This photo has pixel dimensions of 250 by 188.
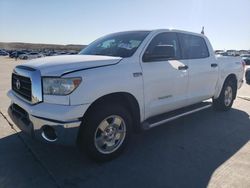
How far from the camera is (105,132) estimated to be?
359cm

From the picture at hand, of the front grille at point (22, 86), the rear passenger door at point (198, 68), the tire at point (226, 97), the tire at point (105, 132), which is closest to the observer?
the tire at point (105, 132)

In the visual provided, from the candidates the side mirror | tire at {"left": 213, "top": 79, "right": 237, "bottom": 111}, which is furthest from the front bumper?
tire at {"left": 213, "top": 79, "right": 237, "bottom": 111}

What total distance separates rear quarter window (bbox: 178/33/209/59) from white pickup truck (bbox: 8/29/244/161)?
23 millimetres

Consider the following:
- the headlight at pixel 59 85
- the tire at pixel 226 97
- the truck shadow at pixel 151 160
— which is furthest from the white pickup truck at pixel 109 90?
the tire at pixel 226 97

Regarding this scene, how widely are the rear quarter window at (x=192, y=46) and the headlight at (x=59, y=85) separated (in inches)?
99.8

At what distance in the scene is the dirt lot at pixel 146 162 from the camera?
3.15 m

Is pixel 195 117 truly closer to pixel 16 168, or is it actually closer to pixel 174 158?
pixel 174 158

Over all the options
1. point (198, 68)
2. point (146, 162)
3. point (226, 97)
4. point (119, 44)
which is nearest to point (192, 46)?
point (198, 68)

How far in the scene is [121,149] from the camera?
12.5 feet

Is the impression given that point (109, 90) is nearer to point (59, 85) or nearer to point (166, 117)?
point (59, 85)

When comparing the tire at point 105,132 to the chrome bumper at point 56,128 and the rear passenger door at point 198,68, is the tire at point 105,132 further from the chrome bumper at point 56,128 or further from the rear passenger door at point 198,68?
the rear passenger door at point 198,68

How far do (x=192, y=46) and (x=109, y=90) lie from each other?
267 cm

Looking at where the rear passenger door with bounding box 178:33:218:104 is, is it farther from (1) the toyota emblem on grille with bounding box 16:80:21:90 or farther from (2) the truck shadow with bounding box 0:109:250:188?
(1) the toyota emblem on grille with bounding box 16:80:21:90

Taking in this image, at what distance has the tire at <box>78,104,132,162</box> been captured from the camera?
3.31 m
